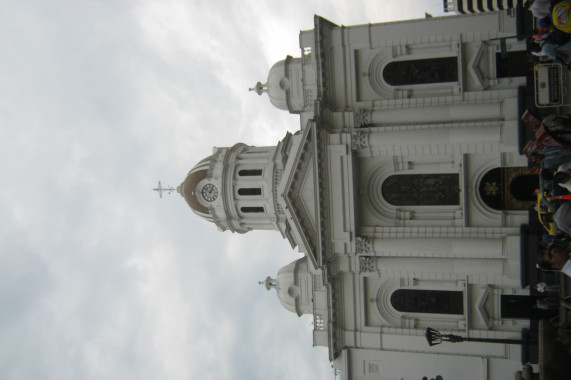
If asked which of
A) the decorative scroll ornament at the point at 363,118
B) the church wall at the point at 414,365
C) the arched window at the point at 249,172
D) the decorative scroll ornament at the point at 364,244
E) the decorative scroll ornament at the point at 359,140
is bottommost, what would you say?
the church wall at the point at 414,365

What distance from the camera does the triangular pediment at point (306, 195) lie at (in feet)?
73.3

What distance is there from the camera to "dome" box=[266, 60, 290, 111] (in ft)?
84.2

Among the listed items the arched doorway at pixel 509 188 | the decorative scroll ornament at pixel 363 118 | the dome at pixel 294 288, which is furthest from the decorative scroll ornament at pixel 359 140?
the dome at pixel 294 288

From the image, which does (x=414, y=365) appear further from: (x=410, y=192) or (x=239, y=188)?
(x=239, y=188)

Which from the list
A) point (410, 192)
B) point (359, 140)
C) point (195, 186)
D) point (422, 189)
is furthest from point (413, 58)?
point (195, 186)

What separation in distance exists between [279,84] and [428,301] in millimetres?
13806

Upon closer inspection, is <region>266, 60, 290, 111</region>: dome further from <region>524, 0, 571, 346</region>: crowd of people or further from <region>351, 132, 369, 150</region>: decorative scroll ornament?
<region>524, 0, 571, 346</region>: crowd of people

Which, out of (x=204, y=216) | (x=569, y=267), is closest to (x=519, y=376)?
(x=569, y=267)

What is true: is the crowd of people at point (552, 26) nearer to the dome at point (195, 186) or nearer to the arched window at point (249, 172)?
the arched window at point (249, 172)

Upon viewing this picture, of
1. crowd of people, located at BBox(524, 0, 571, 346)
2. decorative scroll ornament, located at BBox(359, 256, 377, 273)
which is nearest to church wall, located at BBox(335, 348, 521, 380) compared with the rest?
decorative scroll ornament, located at BBox(359, 256, 377, 273)

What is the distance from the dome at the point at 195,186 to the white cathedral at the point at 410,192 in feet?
20.4

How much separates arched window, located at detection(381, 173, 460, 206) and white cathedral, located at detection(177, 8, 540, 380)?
5cm

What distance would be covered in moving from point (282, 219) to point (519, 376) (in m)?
14.0

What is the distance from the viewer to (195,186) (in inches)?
1119
